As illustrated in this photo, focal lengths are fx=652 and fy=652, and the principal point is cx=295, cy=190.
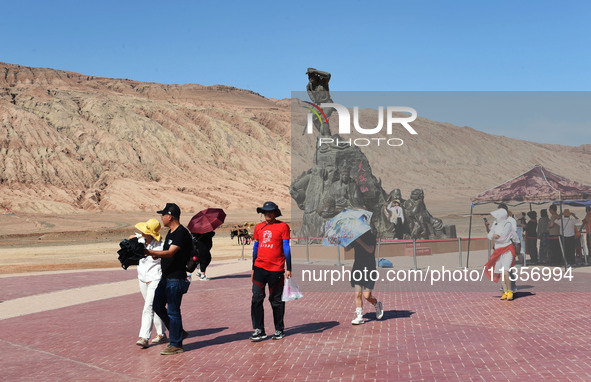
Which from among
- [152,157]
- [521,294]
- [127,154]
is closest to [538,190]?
[521,294]

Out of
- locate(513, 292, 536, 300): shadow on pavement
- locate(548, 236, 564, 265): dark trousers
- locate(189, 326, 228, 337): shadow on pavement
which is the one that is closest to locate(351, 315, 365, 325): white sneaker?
locate(189, 326, 228, 337): shadow on pavement

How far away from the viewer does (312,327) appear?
9508 mm

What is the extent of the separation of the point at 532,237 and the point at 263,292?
11.8 metres

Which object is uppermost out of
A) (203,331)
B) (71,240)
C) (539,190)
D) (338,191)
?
(338,191)

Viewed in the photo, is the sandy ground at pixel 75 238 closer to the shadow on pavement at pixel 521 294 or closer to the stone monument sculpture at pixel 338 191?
the stone monument sculpture at pixel 338 191

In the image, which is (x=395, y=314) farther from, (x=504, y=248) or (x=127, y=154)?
(x=127, y=154)

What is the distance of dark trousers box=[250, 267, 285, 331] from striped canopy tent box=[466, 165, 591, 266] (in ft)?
32.0

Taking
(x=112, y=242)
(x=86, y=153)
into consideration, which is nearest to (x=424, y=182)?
(x=86, y=153)

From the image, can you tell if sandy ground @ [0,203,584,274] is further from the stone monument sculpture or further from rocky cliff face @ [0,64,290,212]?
rocky cliff face @ [0,64,290,212]

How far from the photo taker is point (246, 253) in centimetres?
3098

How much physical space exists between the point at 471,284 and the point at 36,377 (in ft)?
32.9

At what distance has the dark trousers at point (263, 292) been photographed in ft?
27.6

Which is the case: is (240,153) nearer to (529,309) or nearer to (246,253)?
(246,253)

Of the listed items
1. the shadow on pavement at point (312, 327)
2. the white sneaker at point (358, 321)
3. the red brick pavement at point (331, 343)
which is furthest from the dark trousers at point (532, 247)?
the shadow on pavement at point (312, 327)
